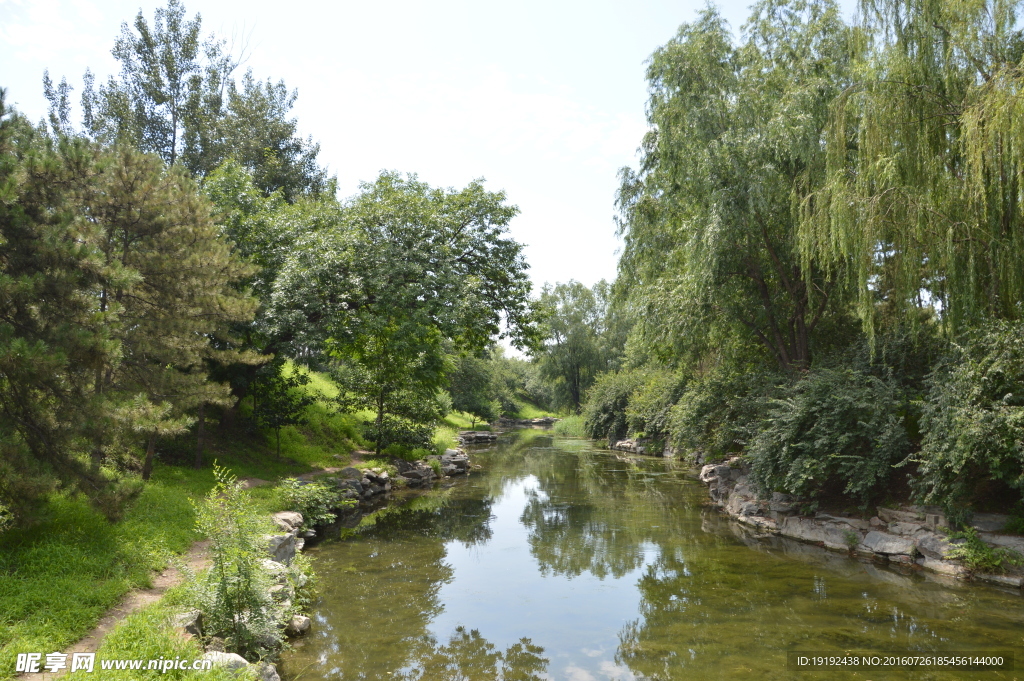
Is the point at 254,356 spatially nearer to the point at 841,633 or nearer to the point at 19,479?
the point at 19,479

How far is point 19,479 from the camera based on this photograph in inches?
229

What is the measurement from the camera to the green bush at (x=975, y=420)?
8.13 m

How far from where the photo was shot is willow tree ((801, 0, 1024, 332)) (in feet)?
29.2

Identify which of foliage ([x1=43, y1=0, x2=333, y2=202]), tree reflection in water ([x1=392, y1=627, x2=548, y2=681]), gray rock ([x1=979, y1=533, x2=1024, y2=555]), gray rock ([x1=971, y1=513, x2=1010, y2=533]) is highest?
foliage ([x1=43, y1=0, x2=333, y2=202])

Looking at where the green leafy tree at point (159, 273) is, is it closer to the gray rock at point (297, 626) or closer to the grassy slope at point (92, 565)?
the grassy slope at point (92, 565)

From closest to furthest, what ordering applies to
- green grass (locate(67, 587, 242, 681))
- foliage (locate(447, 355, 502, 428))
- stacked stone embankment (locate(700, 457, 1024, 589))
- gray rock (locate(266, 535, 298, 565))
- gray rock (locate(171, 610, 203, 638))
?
green grass (locate(67, 587, 242, 681))
gray rock (locate(171, 610, 203, 638))
gray rock (locate(266, 535, 298, 565))
stacked stone embankment (locate(700, 457, 1024, 589))
foliage (locate(447, 355, 502, 428))

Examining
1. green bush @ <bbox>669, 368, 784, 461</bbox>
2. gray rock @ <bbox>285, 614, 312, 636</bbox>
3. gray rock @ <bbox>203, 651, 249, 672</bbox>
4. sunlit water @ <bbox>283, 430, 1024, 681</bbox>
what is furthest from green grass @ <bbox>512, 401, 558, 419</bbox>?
gray rock @ <bbox>203, 651, 249, 672</bbox>

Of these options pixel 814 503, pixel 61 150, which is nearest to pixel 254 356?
pixel 61 150

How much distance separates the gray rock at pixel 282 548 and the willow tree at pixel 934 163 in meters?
10.1

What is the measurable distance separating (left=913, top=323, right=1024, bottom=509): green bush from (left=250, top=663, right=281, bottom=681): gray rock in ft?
28.9

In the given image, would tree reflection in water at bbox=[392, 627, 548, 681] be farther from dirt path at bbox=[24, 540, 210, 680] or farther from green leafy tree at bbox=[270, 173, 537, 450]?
green leafy tree at bbox=[270, 173, 537, 450]

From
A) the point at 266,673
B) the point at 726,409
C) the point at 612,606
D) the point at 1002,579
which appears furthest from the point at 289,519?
the point at 1002,579

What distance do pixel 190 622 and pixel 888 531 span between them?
1035 cm

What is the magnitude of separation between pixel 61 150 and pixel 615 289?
56.5 feet
